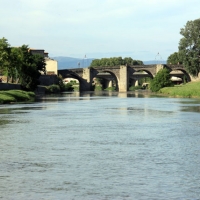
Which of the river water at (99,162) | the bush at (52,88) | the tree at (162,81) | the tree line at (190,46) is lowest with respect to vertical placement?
the river water at (99,162)

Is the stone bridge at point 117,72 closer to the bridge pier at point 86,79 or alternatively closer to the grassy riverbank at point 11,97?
the bridge pier at point 86,79

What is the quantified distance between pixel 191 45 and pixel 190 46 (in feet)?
0.92

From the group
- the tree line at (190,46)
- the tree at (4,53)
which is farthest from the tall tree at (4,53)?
the tree line at (190,46)

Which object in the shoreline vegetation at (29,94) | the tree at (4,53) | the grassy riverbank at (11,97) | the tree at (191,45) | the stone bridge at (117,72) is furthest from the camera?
the stone bridge at (117,72)

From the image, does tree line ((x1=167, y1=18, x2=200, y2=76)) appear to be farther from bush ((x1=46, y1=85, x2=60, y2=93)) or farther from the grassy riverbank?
the grassy riverbank

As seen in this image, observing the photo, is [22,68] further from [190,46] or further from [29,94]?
[190,46]

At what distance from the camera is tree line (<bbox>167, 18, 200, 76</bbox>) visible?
111 meters

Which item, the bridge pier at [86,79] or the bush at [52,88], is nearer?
the bush at [52,88]

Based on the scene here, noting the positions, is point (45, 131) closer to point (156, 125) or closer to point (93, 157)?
point (156, 125)

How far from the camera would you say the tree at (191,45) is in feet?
365

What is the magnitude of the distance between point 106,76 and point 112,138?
159 meters

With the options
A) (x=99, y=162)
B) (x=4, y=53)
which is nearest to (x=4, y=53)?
(x=4, y=53)

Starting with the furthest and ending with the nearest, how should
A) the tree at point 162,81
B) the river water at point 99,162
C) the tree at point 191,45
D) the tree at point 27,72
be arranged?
the tree at point 162,81
the tree at point 191,45
the tree at point 27,72
the river water at point 99,162

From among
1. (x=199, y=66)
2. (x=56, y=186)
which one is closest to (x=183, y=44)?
(x=199, y=66)
